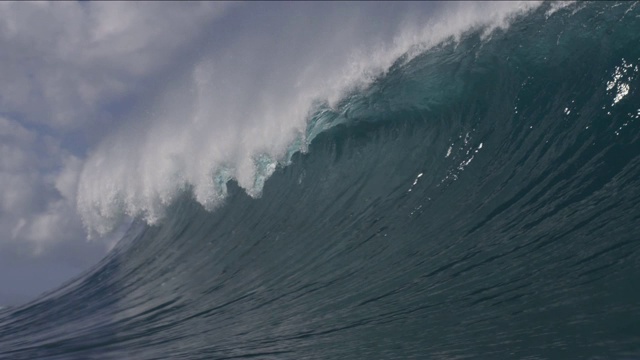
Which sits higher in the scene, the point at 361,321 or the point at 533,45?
the point at 533,45

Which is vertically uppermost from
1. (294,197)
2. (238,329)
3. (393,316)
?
(294,197)

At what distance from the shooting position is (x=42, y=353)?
7.45m

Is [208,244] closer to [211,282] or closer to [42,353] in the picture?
[211,282]

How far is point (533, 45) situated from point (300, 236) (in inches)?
207

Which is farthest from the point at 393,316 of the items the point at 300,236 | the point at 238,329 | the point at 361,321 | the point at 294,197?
the point at 294,197

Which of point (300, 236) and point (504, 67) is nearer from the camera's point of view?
point (300, 236)

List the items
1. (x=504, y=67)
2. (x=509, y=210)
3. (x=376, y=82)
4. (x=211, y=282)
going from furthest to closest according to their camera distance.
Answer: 1. (x=376, y=82)
2. (x=504, y=67)
3. (x=211, y=282)
4. (x=509, y=210)

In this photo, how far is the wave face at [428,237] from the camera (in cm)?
564

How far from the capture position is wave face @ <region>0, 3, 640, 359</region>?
18.5 ft

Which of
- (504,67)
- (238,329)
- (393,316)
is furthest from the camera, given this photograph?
(504,67)

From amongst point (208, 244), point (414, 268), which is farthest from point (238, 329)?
point (208, 244)

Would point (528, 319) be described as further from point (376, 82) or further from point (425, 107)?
point (376, 82)

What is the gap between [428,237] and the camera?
7.93 metres

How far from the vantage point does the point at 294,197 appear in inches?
447
